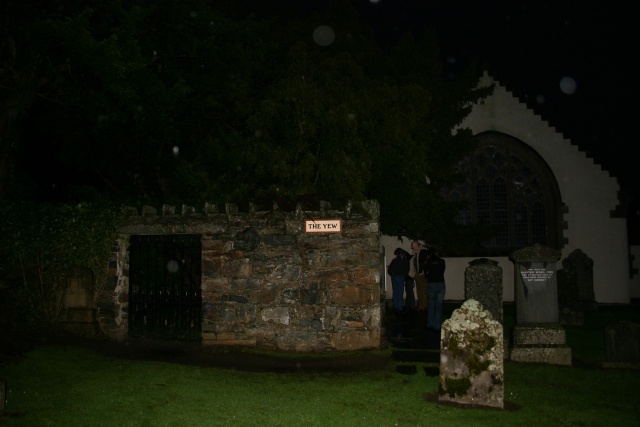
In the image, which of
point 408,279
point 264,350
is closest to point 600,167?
point 408,279

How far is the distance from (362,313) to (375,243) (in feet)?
4.14

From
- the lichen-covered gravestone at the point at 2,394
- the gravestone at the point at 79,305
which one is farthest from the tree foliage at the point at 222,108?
the lichen-covered gravestone at the point at 2,394

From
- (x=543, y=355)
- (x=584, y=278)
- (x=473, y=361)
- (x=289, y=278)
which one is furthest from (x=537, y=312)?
(x=584, y=278)

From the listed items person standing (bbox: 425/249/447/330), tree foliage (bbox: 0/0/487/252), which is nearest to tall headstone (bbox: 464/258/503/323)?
person standing (bbox: 425/249/447/330)

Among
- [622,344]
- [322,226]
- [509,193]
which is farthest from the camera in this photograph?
[509,193]

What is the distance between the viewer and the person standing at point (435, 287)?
1284 cm

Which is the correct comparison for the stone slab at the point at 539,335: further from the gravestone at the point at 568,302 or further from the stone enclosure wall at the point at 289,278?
the gravestone at the point at 568,302

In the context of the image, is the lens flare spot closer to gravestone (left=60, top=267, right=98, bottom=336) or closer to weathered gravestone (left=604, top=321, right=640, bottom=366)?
gravestone (left=60, top=267, right=98, bottom=336)

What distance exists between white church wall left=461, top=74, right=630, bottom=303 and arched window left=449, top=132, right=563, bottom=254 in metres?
0.42

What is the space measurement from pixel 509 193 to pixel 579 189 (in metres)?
2.64

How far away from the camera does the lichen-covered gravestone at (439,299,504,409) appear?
6.89 m

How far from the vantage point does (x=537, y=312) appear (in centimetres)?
1037

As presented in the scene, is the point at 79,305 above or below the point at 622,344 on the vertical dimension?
above

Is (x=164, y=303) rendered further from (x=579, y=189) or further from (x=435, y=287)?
(x=579, y=189)
